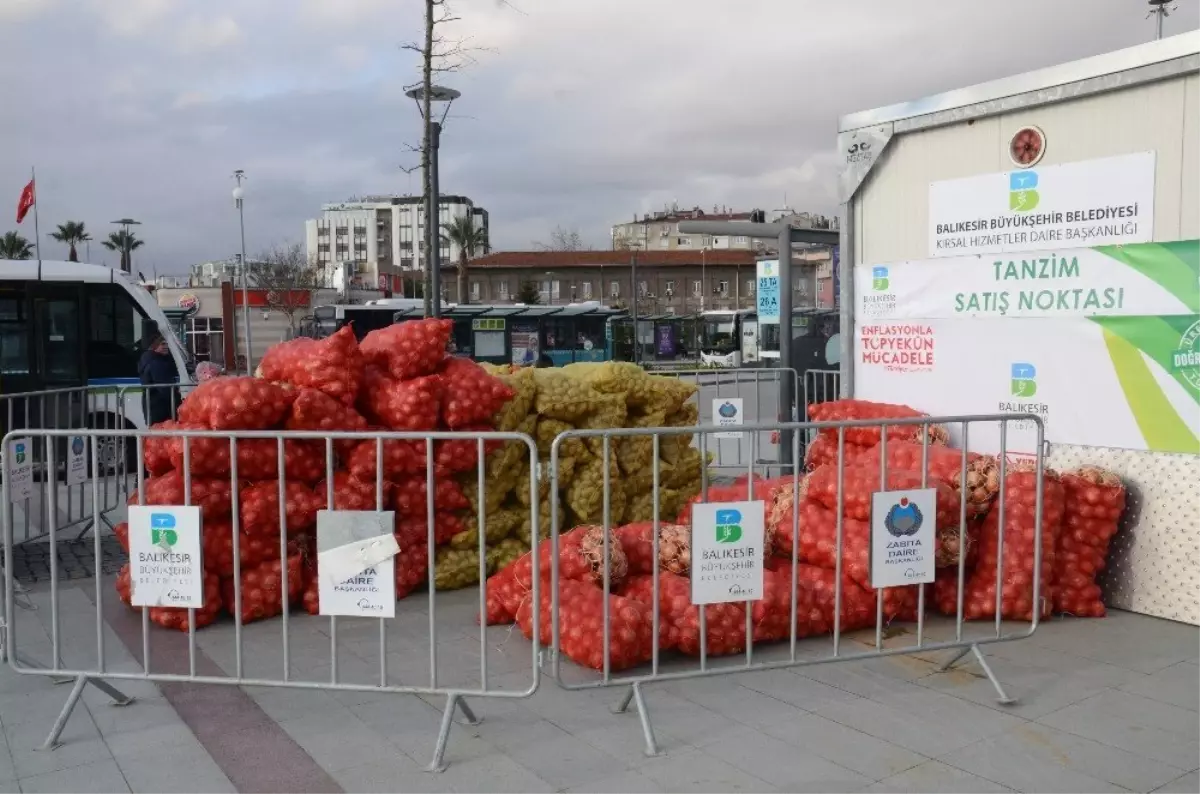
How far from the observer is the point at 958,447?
7.09 metres

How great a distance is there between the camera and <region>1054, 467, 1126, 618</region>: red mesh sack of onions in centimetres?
591

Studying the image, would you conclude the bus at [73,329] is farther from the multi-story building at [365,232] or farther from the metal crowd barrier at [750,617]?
the multi-story building at [365,232]

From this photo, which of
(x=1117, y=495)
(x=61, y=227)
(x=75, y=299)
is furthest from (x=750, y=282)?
(x=1117, y=495)

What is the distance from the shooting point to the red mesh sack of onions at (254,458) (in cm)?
591

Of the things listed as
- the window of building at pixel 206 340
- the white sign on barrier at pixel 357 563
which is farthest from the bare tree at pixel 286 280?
the white sign on barrier at pixel 357 563

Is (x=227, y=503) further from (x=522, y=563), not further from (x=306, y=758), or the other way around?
(x=306, y=758)

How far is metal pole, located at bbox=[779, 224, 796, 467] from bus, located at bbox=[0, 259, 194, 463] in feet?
24.8

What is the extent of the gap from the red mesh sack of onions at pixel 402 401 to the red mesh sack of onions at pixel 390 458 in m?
0.21

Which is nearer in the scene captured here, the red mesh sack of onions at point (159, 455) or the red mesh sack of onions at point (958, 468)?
the red mesh sack of onions at point (958, 468)

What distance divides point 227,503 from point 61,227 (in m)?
89.9

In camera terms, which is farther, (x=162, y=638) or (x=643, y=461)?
(x=643, y=461)

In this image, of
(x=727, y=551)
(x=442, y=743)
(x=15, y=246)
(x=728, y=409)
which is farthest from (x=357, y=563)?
(x=15, y=246)

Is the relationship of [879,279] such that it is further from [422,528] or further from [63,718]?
[63,718]

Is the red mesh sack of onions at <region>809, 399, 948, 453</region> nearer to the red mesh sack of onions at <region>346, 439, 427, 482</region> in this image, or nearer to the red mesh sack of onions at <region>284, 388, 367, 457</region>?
the red mesh sack of onions at <region>346, 439, 427, 482</region>
